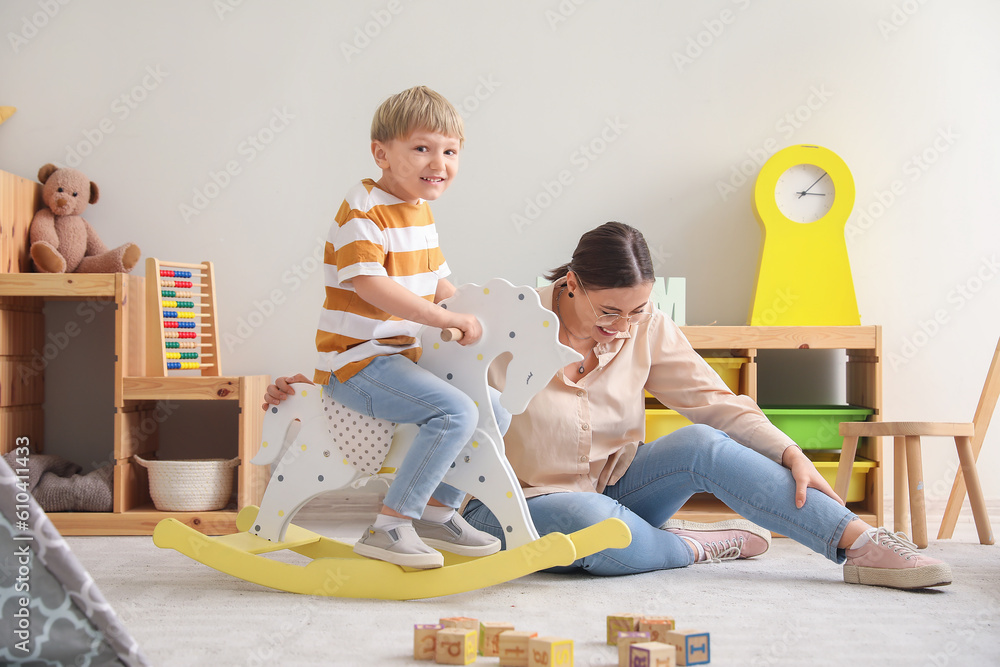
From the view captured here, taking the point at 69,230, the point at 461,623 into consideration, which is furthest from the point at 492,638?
the point at 69,230

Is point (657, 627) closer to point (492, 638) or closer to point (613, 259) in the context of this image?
point (492, 638)

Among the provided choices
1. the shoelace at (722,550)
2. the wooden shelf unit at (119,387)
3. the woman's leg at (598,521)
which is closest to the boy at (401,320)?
the woman's leg at (598,521)

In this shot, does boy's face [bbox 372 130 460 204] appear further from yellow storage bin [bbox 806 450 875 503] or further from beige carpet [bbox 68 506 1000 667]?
yellow storage bin [bbox 806 450 875 503]

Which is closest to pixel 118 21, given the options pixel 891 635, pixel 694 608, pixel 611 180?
pixel 611 180

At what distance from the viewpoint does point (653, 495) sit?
161cm

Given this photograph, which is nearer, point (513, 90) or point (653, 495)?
point (653, 495)

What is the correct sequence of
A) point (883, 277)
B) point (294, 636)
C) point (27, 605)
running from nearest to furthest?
point (27, 605) < point (294, 636) < point (883, 277)

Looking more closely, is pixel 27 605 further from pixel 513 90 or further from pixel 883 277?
pixel 883 277

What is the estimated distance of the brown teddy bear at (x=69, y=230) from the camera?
7.54ft

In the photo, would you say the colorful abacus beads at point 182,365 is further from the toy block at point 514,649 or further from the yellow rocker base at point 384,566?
the toy block at point 514,649

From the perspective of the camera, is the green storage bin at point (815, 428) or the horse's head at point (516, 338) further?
the green storage bin at point (815, 428)

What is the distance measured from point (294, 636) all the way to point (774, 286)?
1634 mm

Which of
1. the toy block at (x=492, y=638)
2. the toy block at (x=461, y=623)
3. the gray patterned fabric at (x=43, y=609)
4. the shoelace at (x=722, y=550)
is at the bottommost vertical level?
the shoelace at (x=722, y=550)

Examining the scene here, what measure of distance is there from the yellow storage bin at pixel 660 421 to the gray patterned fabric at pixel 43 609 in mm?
1503
